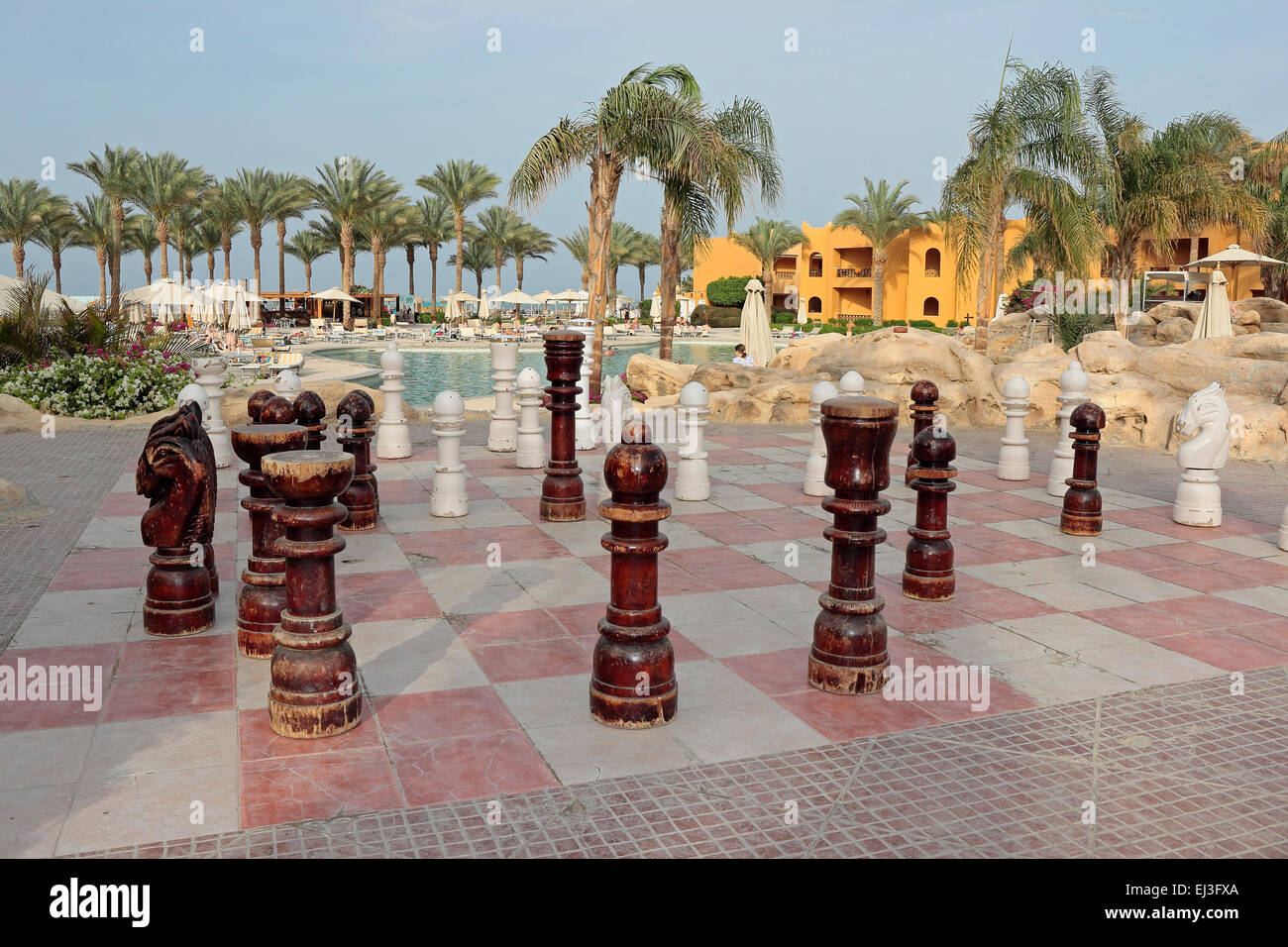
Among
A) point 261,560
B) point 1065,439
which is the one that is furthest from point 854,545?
point 1065,439

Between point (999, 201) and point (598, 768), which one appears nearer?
point (598, 768)

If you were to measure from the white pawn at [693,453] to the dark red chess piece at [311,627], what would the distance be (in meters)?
4.51

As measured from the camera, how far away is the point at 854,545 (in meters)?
4.14

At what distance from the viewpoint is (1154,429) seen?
11453mm

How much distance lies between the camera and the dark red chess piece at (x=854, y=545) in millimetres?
4043

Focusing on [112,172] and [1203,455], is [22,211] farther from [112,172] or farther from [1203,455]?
[1203,455]

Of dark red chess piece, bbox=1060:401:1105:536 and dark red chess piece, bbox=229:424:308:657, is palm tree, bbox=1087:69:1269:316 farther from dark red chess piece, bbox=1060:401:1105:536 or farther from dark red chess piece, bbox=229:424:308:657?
dark red chess piece, bbox=229:424:308:657

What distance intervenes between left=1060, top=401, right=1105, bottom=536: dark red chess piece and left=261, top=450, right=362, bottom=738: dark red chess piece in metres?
5.08

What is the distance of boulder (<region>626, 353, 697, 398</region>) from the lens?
16.6 metres

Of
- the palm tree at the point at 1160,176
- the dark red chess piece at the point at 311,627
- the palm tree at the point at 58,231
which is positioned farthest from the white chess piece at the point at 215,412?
the palm tree at the point at 58,231

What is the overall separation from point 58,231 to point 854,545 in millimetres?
52512

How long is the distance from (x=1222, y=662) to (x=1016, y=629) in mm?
887
